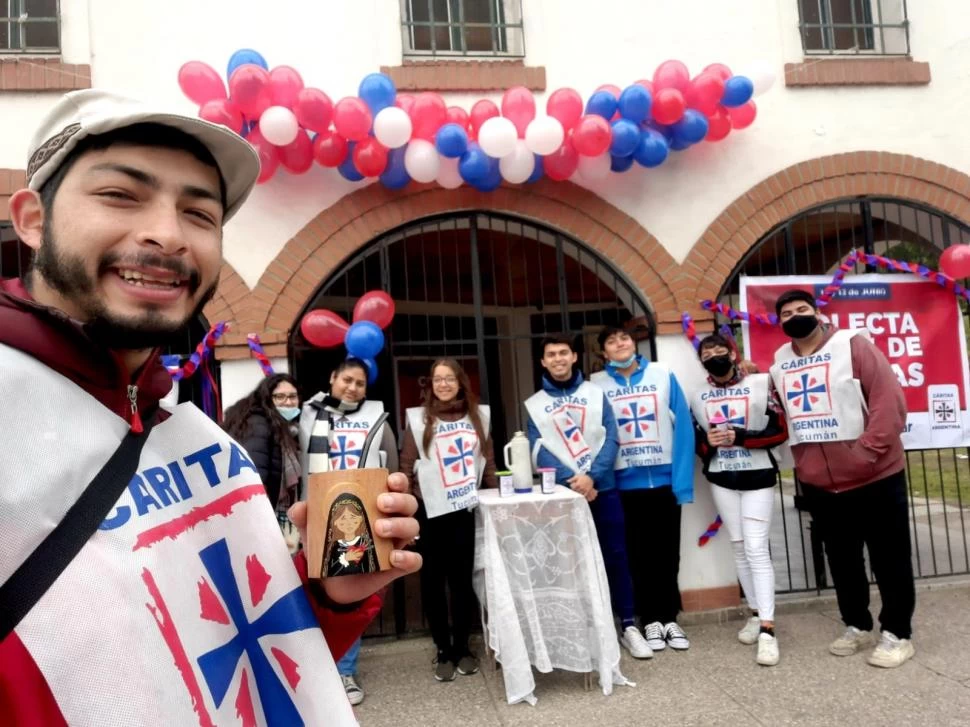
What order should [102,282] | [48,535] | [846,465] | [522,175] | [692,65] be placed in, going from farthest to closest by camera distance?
[692,65] < [522,175] < [846,465] < [102,282] < [48,535]

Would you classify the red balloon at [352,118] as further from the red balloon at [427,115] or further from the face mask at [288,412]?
the face mask at [288,412]

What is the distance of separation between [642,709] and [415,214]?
3437 mm

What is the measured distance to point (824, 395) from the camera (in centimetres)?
432

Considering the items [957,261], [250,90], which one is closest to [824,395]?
[957,261]

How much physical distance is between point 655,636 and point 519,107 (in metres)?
3.62

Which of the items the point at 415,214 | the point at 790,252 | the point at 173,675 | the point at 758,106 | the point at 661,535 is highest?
the point at 758,106

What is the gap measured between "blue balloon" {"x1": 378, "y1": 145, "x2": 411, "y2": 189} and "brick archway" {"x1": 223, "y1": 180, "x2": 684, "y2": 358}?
0.49 ft

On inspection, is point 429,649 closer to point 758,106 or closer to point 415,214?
point 415,214

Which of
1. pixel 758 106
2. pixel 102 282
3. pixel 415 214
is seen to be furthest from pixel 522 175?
pixel 102 282

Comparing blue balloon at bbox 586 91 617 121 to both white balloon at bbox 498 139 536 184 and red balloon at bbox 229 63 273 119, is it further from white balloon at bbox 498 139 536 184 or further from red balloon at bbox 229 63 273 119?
red balloon at bbox 229 63 273 119

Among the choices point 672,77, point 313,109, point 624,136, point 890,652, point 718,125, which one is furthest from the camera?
point 718,125

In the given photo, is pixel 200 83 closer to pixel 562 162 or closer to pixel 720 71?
pixel 562 162

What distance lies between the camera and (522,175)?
15.4 ft

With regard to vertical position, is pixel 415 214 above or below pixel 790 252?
above
